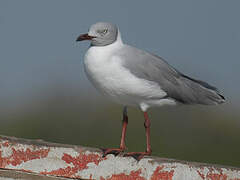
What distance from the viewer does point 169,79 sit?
14.6 ft

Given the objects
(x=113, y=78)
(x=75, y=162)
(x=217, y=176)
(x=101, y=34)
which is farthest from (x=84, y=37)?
(x=217, y=176)

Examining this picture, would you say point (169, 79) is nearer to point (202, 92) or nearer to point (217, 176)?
point (202, 92)

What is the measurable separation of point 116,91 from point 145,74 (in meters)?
0.33

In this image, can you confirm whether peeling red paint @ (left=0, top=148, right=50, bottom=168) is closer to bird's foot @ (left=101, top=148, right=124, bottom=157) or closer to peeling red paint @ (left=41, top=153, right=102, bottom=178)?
peeling red paint @ (left=41, top=153, right=102, bottom=178)

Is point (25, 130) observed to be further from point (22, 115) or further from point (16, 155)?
point (16, 155)

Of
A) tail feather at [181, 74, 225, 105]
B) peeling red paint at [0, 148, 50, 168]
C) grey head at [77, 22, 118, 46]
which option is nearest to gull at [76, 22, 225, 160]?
grey head at [77, 22, 118, 46]

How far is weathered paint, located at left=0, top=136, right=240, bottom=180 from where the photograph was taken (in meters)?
3.43

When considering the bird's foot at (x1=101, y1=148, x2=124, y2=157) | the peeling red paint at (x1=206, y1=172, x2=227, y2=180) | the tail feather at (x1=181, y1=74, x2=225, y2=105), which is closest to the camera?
the peeling red paint at (x1=206, y1=172, x2=227, y2=180)

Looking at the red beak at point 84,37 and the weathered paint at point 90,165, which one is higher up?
the red beak at point 84,37

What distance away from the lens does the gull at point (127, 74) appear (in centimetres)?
404

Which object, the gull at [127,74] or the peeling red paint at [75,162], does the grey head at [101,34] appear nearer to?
the gull at [127,74]

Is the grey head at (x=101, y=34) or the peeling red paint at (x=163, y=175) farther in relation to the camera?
the grey head at (x=101, y=34)

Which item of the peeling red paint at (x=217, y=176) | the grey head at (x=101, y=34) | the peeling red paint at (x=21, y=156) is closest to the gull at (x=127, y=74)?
the grey head at (x=101, y=34)

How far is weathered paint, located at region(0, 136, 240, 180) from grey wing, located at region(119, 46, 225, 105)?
0.85 m
